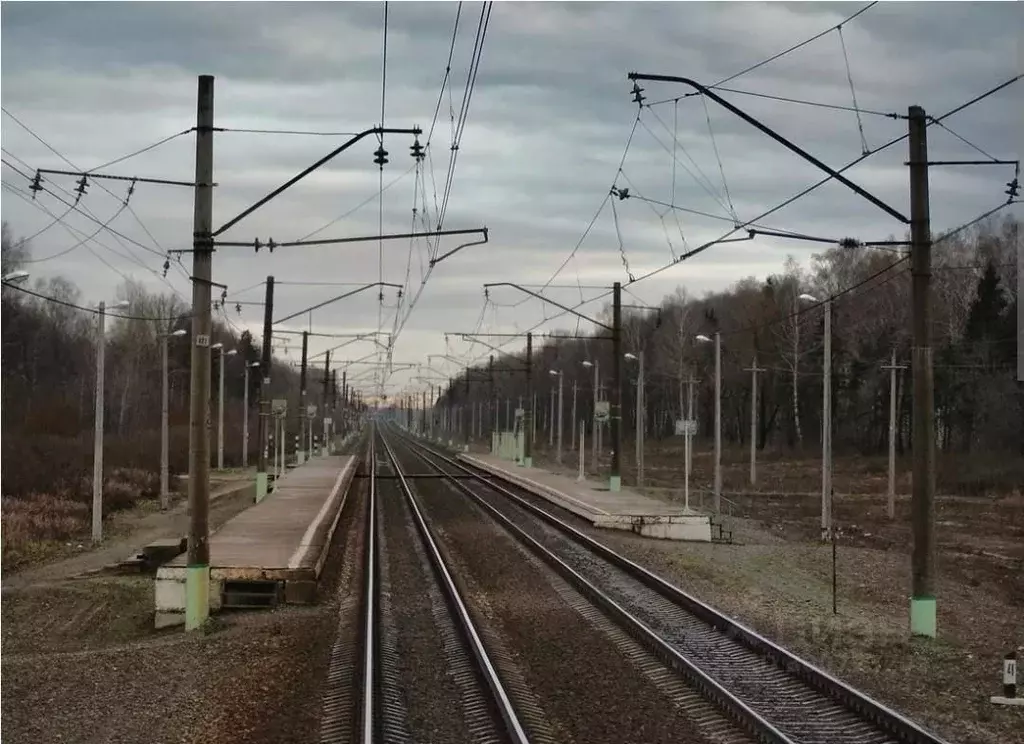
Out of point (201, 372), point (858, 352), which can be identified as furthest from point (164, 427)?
point (858, 352)

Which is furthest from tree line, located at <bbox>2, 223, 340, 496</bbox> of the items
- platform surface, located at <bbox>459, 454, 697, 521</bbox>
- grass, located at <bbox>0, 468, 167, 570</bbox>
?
platform surface, located at <bbox>459, 454, 697, 521</bbox>

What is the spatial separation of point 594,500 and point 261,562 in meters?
17.8

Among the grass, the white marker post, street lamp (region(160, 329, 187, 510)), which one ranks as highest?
street lamp (region(160, 329, 187, 510))

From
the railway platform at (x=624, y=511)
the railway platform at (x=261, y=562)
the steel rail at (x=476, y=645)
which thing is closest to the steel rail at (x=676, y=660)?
the steel rail at (x=476, y=645)

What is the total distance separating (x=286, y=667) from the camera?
12.8m

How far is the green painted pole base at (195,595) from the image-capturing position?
52.1ft

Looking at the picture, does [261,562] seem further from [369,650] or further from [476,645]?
[476,645]

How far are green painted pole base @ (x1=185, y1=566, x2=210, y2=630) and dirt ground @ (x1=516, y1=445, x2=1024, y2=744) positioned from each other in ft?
24.4

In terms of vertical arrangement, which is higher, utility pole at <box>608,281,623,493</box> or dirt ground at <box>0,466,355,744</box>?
utility pole at <box>608,281,623,493</box>

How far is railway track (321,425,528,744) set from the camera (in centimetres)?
993

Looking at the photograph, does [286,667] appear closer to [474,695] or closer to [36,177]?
[474,695]

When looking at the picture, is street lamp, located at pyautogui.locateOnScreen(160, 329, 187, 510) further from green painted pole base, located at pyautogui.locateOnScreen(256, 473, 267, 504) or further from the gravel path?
the gravel path

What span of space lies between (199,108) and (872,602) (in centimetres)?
1299

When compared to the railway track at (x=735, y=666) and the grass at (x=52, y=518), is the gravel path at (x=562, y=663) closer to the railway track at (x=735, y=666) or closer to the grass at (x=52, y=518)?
the railway track at (x=735, y=666)
